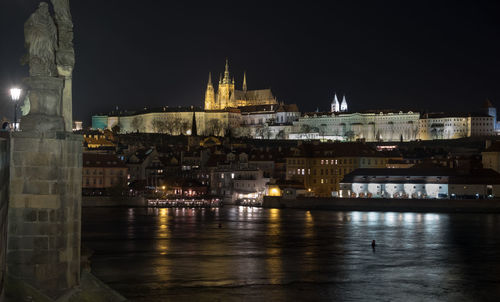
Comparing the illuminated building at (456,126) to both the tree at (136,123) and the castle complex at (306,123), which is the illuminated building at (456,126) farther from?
the tree at (136,123)

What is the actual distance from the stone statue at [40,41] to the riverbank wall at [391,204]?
5369 centimetres

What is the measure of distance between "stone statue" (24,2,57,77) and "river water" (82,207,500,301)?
9575mm

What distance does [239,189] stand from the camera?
77.2 metres

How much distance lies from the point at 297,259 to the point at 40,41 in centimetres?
1986

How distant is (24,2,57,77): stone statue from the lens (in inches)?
421

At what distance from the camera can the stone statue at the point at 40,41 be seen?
10.7 m

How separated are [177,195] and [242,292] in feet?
184

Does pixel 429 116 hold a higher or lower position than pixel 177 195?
higher

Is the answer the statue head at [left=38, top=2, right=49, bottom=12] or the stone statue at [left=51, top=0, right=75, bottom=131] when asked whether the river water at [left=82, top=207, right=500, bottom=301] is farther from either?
the statue head at [left=38, top=2, right=49, bottom=12]

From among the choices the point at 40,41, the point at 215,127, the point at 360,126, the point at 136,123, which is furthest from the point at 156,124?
the point at 40,41

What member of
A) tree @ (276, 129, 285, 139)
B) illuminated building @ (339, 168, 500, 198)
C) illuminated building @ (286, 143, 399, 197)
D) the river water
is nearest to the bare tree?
tree @ (276, 129, 285, 139)

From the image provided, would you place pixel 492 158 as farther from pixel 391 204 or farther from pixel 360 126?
pixel 360 126

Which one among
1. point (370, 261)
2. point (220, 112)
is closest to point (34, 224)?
point (370, 261)

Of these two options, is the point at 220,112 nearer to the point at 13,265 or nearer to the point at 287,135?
Answer: the point at 287,135
